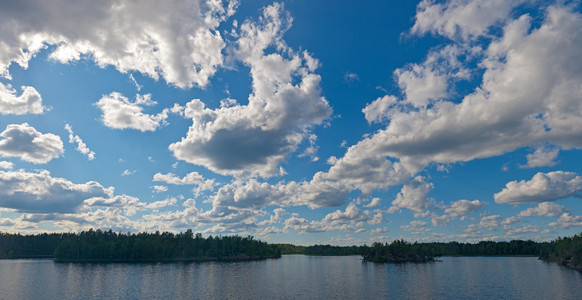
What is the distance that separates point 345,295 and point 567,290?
232 ft

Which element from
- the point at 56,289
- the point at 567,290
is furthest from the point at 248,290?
the point at 567,290

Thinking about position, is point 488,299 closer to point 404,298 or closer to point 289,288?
point 404,298

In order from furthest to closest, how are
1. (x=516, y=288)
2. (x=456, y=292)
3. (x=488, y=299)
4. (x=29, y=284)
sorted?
(x=29, y=284) < (x=516, y=288) < (x=456, y=292) < (x=488, y=299)

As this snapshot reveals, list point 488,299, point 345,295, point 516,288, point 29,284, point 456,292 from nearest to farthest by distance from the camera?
point 488,299, point 345,295, point 456,292, point 516,288, point 29,284

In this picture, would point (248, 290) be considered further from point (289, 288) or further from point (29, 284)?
point (29, 284)

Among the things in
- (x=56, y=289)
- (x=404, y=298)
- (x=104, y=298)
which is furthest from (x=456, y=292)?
(x=56, y=289)

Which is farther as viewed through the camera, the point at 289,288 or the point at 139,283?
the point at 139,283

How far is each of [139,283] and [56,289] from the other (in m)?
26.0

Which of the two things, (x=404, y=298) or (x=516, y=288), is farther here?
(x=516, y=288)

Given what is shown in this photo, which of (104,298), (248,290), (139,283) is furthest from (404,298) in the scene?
(139,283)

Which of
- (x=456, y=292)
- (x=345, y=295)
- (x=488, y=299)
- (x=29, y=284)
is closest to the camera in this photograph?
(x=488, y=299)

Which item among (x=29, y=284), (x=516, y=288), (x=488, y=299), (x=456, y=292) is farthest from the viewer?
(x=29, y=284)

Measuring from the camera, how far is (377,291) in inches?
4117

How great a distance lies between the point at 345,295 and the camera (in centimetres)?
9706
